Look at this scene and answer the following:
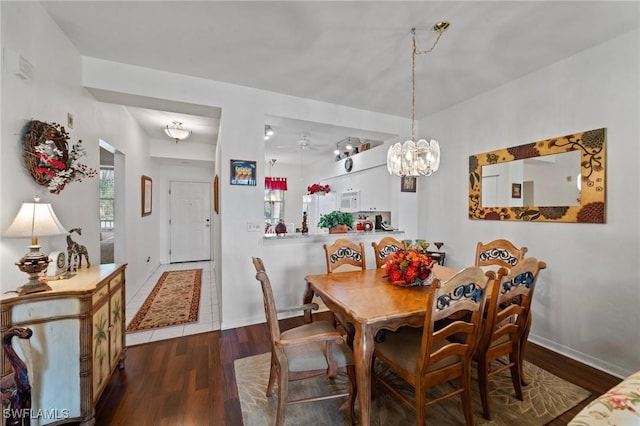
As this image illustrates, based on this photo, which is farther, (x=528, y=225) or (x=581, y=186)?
(x=528, y=225)

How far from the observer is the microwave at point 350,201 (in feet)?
17.8

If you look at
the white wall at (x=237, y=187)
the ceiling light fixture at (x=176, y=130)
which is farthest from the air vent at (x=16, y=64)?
the ceiling light fixture at (x=176, y=130)

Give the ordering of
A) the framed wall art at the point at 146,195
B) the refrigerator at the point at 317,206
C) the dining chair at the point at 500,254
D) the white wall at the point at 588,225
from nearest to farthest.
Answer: the white wall at the point at 588,225 < the dining chair at the point at 500,254 < the framed wall art at the point at 146,195 < the refrigerator at the point at 317,206

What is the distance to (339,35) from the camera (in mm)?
2139

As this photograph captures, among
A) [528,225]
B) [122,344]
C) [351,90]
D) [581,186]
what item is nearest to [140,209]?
[122,344]

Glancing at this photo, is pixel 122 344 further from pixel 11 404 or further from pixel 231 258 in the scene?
pixel 231 258

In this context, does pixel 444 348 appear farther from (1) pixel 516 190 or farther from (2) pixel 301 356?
(1) pixel 516 190

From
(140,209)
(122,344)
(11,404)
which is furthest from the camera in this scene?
(140,209)

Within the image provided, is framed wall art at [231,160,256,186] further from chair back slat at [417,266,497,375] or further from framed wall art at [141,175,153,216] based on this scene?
framed wall art at [141,175,153,216]

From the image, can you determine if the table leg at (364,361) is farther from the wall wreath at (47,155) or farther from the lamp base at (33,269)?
the wall wreath at (47,155)

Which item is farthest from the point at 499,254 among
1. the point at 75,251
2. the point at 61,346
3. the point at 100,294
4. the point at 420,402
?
the point at 75,251

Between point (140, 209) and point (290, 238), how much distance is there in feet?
9.25

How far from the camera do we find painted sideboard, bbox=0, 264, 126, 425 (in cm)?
135

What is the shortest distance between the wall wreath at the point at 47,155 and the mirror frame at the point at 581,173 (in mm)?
4003
